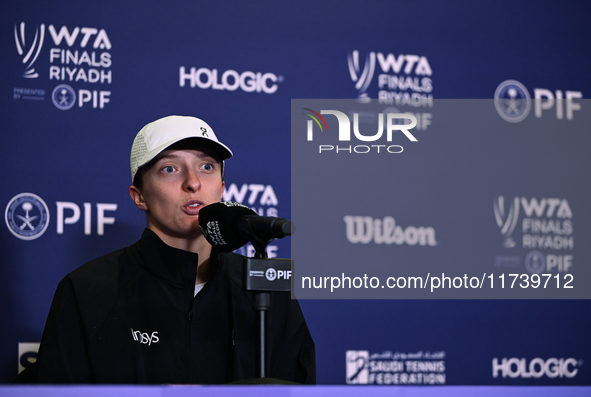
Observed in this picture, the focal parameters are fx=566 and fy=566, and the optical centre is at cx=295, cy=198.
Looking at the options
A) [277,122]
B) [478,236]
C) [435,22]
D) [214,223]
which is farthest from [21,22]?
[478,236]

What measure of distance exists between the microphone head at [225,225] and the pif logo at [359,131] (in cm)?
123

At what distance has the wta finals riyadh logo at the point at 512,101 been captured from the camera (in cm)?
237

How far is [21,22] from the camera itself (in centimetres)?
198

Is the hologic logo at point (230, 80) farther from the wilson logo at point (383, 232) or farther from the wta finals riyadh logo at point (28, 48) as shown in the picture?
the wilson logo at point (383, 232)

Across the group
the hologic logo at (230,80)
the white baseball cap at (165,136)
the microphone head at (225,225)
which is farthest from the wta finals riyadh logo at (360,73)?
the microphone head at (225,225)

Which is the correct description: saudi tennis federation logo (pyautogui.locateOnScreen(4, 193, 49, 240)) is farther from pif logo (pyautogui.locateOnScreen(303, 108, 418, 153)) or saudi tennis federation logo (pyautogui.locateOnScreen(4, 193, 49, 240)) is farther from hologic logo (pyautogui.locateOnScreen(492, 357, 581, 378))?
hologic logo (pyautogui.locateOnScreen(492, 357, 581, 378))

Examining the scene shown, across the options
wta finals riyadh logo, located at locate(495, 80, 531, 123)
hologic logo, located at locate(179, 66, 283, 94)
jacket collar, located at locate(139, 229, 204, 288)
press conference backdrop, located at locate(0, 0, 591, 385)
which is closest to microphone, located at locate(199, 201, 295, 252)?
jacket collar, located at locate(139, 229, 204, 288)

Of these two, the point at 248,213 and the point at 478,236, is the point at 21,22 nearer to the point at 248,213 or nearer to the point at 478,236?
the point at 248,213

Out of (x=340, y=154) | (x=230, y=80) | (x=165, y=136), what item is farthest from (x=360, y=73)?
(x=165, y=136)

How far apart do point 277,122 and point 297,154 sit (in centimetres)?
15

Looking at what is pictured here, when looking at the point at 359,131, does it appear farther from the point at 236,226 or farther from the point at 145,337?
the point at 236,226

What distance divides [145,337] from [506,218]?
1568mm

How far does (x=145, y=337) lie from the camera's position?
1.33 m

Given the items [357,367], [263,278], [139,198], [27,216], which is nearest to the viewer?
[263,278]
